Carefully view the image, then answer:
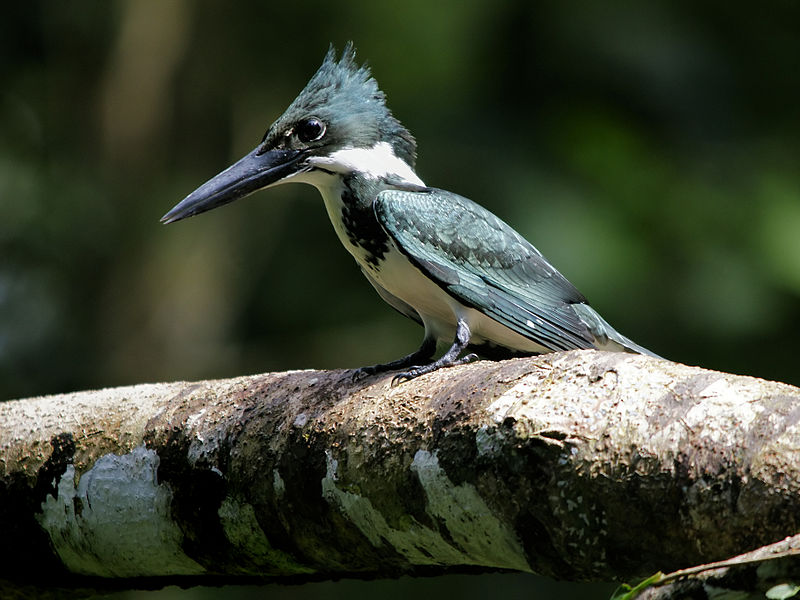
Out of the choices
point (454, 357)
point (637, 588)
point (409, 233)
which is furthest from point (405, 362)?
point (637, 588)

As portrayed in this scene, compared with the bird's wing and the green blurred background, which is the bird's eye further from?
the green blurred background

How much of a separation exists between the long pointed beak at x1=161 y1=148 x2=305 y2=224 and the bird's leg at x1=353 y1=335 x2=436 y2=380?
73 centimetres

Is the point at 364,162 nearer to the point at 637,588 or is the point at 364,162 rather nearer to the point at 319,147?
the point at 319,147

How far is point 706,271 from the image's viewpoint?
5.65m

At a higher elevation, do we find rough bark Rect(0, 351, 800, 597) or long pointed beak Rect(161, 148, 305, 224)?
long pointed beak Rect(161, 148, 305, 224)

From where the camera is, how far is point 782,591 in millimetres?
1538

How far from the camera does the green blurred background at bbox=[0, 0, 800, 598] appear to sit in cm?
577

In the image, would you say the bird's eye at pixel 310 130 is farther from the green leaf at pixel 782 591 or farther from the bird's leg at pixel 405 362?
the green leaf at pixel 782 591

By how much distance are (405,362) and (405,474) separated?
90cm

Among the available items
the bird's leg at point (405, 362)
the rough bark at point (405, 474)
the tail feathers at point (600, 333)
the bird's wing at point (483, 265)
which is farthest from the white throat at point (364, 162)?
the rough bark at point (405, 474)

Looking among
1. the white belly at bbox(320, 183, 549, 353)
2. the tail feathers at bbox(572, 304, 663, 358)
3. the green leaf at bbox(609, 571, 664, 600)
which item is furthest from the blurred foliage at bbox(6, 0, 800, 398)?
the green leaf at bbox(609, 571, 664, 600)

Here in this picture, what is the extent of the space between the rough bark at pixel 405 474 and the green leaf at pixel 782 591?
0.66ft

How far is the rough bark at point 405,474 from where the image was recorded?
1.86 meters

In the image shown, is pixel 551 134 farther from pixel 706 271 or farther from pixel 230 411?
pixel 230 411
